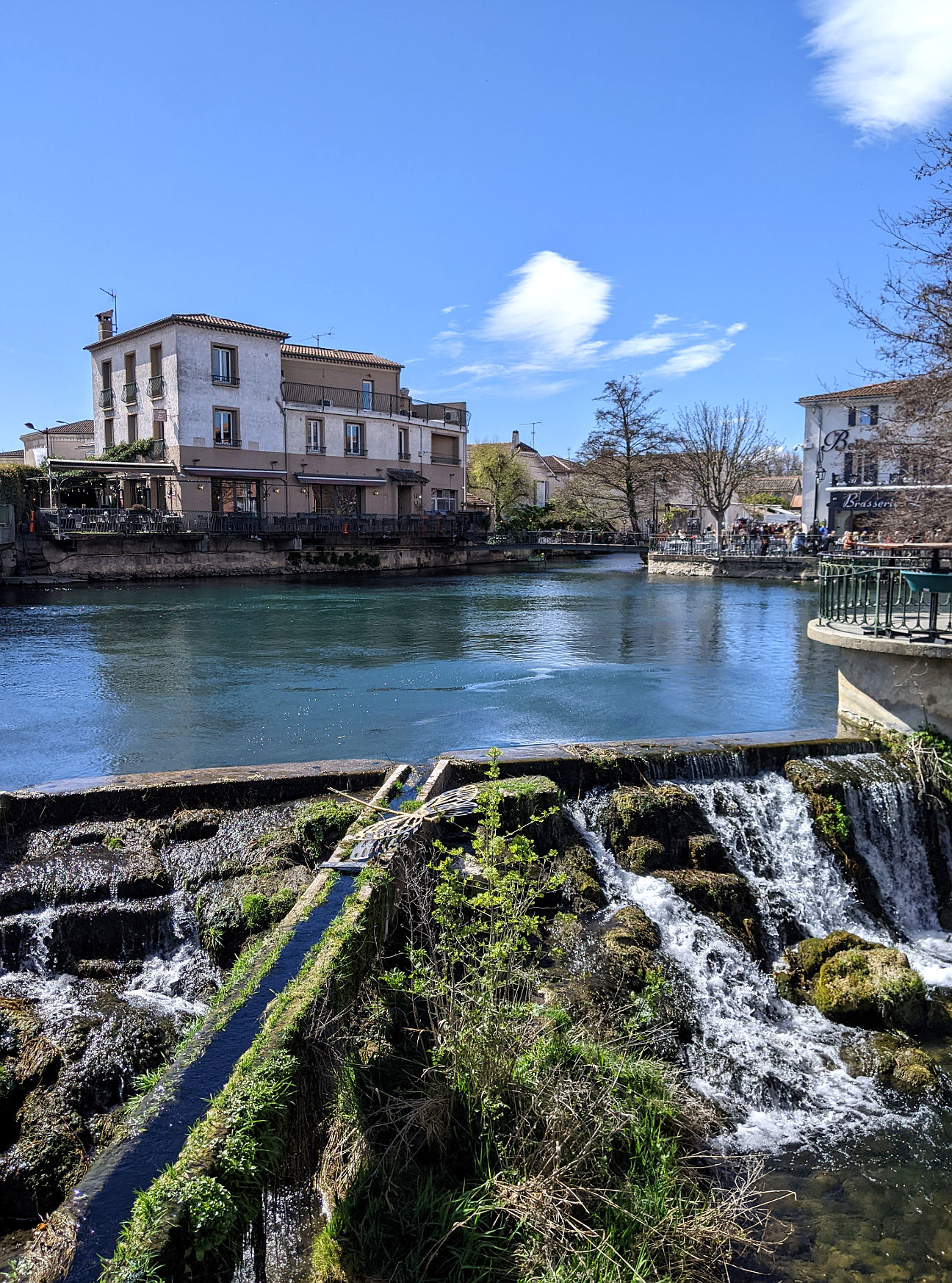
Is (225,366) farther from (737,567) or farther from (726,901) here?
(726,901)

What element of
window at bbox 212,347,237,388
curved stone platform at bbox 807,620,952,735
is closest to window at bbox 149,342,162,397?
window at bbox 212,347,237,388

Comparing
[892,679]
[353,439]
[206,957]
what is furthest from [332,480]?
[206,957]

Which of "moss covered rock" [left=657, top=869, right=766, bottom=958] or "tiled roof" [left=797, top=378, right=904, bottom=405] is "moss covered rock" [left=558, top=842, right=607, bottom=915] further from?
"tiled roof" [left=797, top=378, right=904, bottom=405]

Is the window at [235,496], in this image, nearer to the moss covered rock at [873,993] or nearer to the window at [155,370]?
the window at [155,370]

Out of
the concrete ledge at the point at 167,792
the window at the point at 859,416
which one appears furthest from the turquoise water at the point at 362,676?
the window at the point at 859,416

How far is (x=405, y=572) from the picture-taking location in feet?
150

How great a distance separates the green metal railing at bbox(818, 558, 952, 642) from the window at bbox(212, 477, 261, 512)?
36.6 meters

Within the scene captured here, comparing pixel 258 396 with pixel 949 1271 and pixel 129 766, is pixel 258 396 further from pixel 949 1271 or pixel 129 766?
pixel 949 1271

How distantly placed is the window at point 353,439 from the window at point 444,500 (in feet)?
21.3

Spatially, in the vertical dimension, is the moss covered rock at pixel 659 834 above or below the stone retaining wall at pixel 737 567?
below

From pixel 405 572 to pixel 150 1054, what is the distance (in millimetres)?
40431

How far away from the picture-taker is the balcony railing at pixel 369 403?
47625 millimetres

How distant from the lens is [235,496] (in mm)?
45031

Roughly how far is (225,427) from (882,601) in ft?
122
